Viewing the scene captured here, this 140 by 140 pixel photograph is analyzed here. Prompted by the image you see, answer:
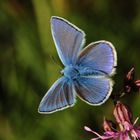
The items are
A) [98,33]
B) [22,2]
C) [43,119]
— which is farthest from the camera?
[22,2]

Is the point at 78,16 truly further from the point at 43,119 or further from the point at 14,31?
the point at 43,119

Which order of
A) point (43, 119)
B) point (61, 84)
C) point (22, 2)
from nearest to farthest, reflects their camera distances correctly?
point (61, 84) < point (43, 119) < point (22, 2)

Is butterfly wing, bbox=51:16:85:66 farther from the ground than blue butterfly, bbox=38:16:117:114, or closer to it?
farther from the ground

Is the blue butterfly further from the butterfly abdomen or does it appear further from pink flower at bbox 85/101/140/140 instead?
pink flower at bbox 85/101/140/140

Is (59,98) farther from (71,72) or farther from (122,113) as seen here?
(122,113)

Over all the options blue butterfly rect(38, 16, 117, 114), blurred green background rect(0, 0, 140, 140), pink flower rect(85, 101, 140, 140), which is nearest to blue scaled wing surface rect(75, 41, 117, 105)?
blue butterfly rect(38, 16, 117, 114)

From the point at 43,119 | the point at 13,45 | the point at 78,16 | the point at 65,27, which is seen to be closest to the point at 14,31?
the point at 13,45

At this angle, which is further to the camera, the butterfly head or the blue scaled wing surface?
the butterfly head

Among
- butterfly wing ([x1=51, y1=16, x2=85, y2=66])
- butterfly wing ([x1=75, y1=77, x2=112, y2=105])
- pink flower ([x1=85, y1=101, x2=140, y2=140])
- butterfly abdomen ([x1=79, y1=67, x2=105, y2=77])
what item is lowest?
pink flower ([x1=85, y1=101, x2=140, y2=140])
